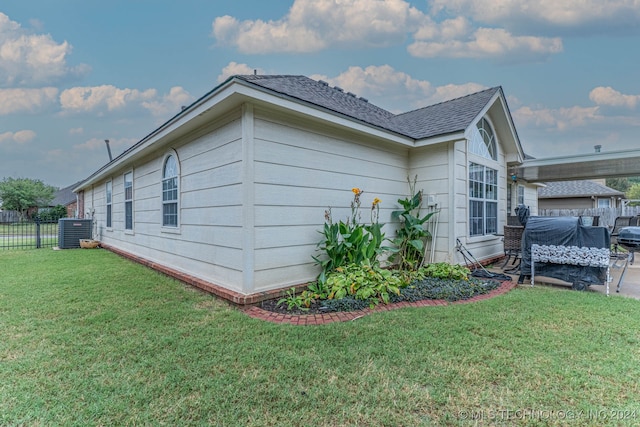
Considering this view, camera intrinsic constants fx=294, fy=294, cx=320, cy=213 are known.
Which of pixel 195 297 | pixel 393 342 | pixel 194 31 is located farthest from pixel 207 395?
pixel 194 31

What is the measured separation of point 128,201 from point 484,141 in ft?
33.1

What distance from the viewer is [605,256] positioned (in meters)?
4.53

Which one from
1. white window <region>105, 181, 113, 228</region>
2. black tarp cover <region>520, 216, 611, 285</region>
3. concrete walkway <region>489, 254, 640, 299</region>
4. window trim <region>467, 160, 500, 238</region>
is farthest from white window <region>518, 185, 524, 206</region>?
white window <region>105, 181, 113, 228</region>

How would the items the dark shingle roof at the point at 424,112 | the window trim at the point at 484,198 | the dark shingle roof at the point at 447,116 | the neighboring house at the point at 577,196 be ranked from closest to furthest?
the dark shingle roof at the point at 424,112 → the dark shingle roof at the point at 447,116 → the window trim at the point at 484,198 → the neighboring house at the point at 577,196

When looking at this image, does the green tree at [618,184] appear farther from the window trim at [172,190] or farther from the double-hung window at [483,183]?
the window trim at [172,190]

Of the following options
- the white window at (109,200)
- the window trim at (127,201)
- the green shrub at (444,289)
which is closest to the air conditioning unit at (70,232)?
the white window at (109,200)

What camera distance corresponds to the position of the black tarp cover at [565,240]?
15.2 ft

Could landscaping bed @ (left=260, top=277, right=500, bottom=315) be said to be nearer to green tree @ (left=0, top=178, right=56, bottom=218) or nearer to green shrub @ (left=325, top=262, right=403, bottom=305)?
green shrub @ (left=325, top=262, right=403, bottom=305)

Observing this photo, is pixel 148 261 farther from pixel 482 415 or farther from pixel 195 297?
pixel 482 415

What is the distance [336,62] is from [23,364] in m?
11.8

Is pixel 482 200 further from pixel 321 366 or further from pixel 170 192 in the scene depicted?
pixel 170 192

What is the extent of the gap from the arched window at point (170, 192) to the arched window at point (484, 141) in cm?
652

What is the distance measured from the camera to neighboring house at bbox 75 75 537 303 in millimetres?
4074

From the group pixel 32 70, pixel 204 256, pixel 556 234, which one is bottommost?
pixel 204 256
